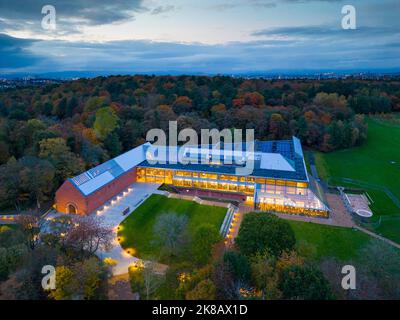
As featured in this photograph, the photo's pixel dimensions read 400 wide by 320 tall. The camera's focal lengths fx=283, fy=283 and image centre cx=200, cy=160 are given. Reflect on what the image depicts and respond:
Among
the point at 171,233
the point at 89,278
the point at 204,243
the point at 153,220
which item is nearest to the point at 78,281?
the point at 89,278

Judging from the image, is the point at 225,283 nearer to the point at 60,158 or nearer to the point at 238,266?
the point at 238,266

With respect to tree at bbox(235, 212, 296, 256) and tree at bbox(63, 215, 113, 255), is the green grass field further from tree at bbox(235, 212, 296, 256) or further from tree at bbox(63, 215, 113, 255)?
tree at bbox(63, 215, 113, 255)

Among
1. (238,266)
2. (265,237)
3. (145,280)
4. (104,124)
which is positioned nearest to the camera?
(238,266)

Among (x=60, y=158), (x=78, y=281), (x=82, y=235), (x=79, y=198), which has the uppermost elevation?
(x=60, y=158)

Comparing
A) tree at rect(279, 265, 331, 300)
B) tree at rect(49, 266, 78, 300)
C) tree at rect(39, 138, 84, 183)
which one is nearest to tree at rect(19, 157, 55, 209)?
tree at rect(39, 138, 84, 183)

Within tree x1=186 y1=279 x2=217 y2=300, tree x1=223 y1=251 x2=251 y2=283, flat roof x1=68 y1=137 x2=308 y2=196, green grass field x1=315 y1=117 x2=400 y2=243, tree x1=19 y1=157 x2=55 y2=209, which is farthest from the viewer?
flat roof x1=68 y1=137 x2=308 y2=196

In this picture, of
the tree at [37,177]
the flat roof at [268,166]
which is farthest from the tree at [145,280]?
the flat roof at [268,166]
